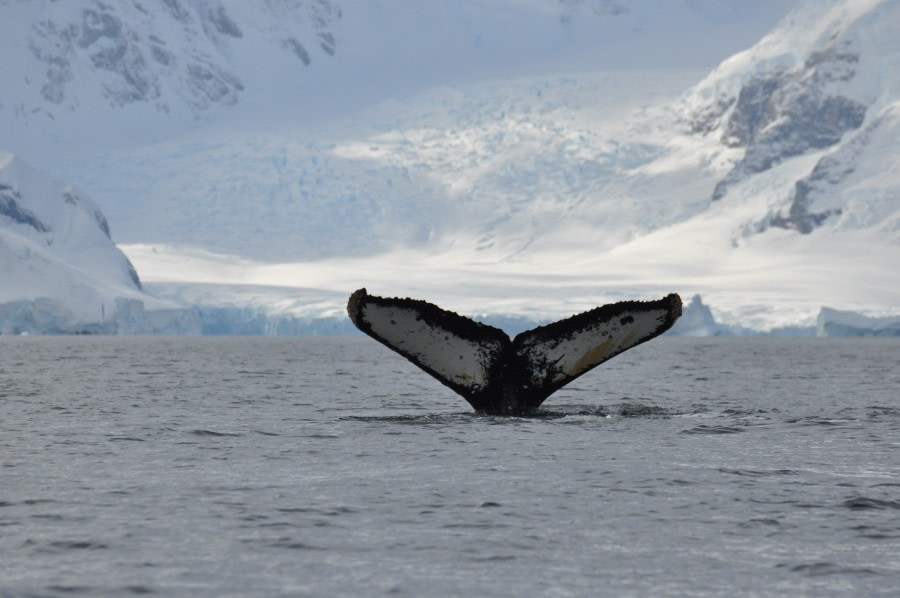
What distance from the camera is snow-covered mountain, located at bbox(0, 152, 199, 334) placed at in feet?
320

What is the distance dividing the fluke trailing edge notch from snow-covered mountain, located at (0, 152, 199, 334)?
84.7 m

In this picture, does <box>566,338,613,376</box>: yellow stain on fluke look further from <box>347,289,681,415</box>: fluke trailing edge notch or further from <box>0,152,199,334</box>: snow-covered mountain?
<box>0,152,199,334</box>: snow-covered mountain

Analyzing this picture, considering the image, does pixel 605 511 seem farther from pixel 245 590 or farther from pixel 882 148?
pixel 882 148

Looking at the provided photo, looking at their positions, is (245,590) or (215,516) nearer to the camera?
(245,590)

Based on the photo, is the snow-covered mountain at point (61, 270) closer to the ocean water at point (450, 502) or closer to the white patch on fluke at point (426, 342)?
the ocean water at point (450, 502)

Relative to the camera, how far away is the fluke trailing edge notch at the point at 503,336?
14.4 metres

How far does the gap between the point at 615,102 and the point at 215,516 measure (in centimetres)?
16837

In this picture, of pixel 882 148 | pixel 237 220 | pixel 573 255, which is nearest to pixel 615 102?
pixel 573 255

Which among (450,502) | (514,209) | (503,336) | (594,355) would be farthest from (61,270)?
(450,502)

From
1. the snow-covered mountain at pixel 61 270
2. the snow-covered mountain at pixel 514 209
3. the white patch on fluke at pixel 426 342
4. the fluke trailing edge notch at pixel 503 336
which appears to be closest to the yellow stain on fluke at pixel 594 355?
the fluke trailing edge notch at pixel 503 336

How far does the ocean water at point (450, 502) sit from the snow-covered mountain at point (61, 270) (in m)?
79.2

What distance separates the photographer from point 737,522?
1062 centimetres

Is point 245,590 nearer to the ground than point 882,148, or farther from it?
nearer to the ground

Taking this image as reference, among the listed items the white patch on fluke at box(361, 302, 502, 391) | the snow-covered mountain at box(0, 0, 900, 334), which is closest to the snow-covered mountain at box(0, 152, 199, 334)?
the snow-covered mountain at box(0, 0, 900, 334)
